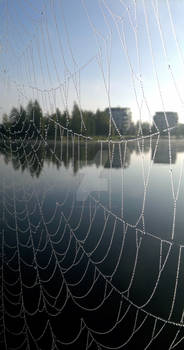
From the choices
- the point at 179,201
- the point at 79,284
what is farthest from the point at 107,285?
the point at 179,201

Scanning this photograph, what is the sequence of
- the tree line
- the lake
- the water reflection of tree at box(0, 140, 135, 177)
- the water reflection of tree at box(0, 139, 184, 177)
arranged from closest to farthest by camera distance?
1. the lake
2. the tree line
3. the water reflection of tree at box(0, 140, 135, 177)
4. the water reflection of tree at box(0, 139, 184, 177)

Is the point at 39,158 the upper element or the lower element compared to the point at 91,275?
upper

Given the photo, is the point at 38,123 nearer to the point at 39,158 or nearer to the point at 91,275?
the point at 91,275

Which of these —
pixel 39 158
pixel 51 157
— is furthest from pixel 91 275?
pixel 39 158

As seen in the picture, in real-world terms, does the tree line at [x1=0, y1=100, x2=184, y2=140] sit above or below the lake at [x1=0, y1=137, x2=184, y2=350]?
above

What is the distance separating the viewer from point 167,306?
35.4 feet

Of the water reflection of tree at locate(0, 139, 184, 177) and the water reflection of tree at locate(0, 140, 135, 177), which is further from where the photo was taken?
the water reflection of tree at locate(0, 139, 184, 177)

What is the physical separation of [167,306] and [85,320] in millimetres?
2874

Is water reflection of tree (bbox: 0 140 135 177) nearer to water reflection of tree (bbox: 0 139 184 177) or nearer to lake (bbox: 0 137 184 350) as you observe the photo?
water reflection of tree (bbox: 0 139 184 177)

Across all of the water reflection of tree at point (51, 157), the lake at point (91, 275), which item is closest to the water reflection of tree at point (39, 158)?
the water reflection of tree at point (51, 157)

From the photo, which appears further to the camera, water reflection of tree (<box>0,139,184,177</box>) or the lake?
water reflection of tree (<box>0,139,184,177</box>)

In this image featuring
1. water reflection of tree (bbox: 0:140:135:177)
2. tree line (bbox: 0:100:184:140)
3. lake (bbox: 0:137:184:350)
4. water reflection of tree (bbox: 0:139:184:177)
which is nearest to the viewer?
lake (bbox: 0:137:184:350)

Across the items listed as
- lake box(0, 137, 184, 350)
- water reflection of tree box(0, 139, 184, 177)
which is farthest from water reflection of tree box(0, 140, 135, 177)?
lake box(0, 137, 184, 350)

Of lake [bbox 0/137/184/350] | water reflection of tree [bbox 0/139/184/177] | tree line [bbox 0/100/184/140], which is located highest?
tree line [bbox 0/100/184/140]
